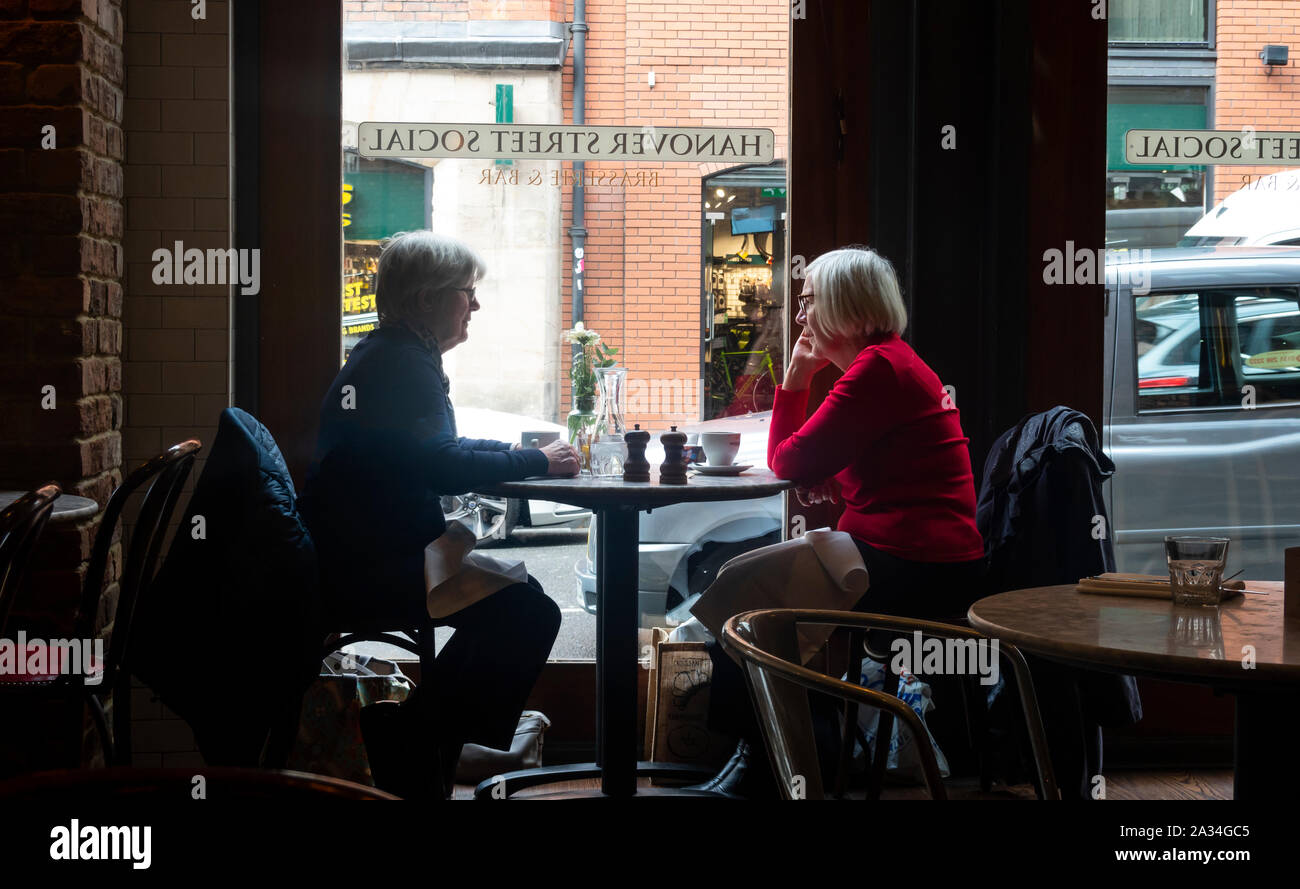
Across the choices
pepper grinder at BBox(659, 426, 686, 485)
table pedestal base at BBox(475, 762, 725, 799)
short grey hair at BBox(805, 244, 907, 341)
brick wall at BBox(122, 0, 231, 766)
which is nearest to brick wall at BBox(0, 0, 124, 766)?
brick wall at BBox(122, 0, 231, 766)

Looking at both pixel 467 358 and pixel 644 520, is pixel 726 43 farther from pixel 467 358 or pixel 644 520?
pixel 644 520

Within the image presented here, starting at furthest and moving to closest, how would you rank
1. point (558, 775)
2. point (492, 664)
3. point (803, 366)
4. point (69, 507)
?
point (803, 366), point (558, 775), point (492, 664), point (69, 507)

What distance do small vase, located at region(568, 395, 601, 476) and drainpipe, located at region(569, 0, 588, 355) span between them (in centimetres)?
→ 42

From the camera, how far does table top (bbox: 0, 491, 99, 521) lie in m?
1.95

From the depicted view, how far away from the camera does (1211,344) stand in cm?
315

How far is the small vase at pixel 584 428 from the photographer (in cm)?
271

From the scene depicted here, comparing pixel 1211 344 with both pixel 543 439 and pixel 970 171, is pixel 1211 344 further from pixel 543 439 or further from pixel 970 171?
pixel 543 439

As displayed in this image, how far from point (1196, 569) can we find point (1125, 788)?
1.71 m

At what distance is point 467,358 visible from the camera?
3107 millimetres

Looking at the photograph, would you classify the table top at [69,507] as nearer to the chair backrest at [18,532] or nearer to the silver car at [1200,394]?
the chair backrest at [18,532]

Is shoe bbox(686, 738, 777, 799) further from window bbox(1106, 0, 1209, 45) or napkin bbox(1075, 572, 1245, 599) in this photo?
window bbox(1106, 0, 1209, 45)

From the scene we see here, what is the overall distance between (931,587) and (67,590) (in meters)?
1.91

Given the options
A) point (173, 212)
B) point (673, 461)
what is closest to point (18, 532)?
point (673, 461)

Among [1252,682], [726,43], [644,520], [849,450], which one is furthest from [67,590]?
[1252,682]
